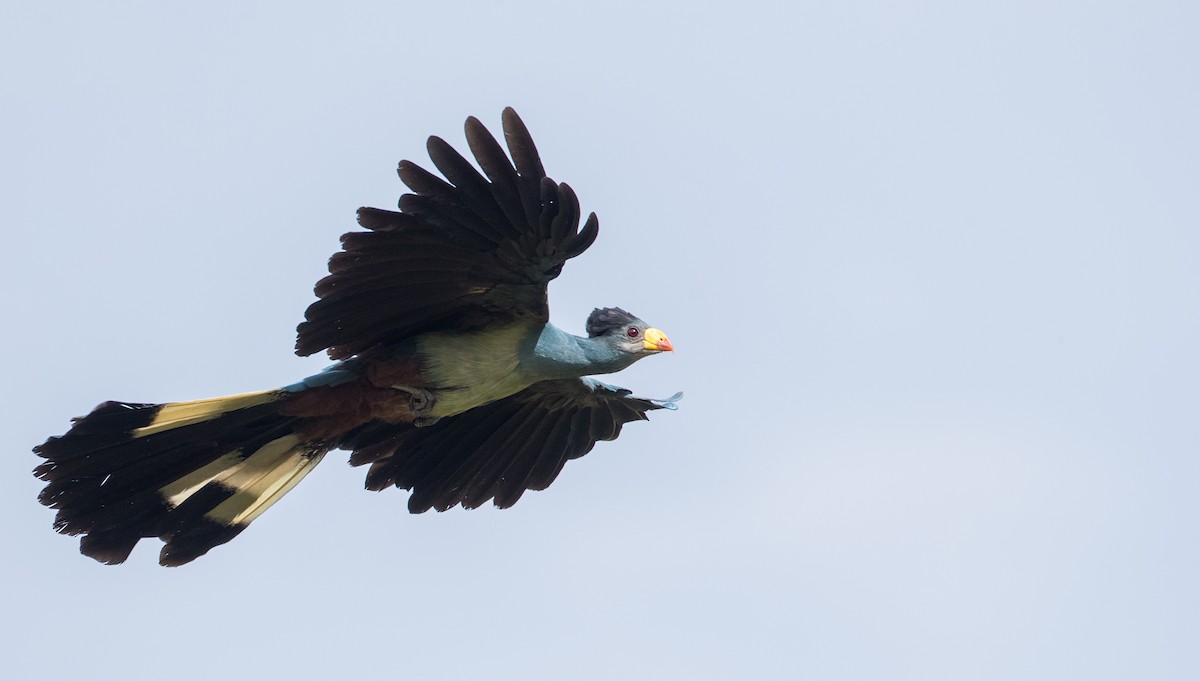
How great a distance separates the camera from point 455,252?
10727 millimetres

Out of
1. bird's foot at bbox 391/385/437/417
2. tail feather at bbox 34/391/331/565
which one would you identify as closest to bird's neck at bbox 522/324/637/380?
bird's foot at bbox 391/385/437/417

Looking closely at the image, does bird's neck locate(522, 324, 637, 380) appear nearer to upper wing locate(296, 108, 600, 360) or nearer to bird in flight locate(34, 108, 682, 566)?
bird in flight locate(34, 108, 682, 566)

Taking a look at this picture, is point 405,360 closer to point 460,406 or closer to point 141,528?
point 460,406

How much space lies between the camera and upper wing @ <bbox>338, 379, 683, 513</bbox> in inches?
485

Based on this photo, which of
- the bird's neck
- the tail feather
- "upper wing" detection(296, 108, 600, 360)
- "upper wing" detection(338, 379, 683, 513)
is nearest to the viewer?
"upper wing" detection(296, 108, 600, 360)

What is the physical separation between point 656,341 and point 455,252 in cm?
184

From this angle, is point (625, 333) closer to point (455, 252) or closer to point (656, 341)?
point (656, 341)

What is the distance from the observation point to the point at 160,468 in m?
11.3

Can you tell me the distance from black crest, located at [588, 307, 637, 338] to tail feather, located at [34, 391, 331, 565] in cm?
214

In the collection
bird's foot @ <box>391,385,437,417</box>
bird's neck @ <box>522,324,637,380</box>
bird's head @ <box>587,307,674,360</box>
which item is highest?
bird's head @ <box>587,307,674,360</box>

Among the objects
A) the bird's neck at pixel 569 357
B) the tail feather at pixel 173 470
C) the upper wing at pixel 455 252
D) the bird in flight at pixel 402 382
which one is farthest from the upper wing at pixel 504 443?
the upper wing at pixel 455 252

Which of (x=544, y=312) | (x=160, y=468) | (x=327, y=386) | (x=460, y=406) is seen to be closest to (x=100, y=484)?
(x=160, y=468)

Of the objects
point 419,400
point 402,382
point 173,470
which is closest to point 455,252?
point 402,382

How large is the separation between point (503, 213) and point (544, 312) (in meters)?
1.05
